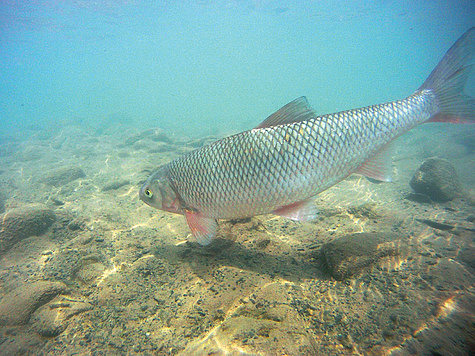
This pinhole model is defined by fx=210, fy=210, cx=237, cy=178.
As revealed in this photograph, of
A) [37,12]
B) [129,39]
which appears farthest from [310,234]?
[129,39]

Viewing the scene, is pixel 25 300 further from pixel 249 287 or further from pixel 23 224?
pixel 249 287

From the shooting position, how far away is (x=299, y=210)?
2.63 metres

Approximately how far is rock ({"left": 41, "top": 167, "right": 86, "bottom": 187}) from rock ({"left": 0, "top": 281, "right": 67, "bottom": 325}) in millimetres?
7632

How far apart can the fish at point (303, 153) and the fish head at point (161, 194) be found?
20cm

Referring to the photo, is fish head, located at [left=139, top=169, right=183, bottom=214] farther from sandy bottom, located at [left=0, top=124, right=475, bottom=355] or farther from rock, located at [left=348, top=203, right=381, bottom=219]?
rock, located at [left=348, top=203, right=381, bottom=219]

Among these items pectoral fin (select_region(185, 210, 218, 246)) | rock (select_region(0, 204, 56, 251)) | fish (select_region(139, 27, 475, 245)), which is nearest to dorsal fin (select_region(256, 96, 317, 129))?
fish (select_region(139, 27, 475, 245))

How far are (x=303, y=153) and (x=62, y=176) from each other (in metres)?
10.6

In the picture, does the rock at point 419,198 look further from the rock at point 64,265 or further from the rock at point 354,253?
the rock at point 64,265

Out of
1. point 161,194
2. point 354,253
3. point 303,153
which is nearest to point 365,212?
point 354,253

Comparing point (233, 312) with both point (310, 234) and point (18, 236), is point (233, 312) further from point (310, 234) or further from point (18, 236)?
point (18, 236)

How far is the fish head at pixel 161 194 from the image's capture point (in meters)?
2.98

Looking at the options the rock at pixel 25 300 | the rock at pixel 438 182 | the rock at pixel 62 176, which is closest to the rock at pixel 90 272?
the rock at pixel 25 300

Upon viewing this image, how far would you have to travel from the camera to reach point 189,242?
3.71 meters

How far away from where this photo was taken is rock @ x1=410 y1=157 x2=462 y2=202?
19.4 ft
